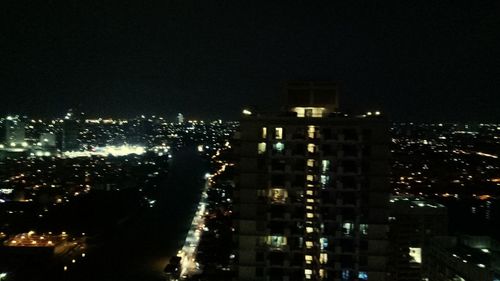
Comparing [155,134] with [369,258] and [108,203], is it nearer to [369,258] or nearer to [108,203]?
[108,203]

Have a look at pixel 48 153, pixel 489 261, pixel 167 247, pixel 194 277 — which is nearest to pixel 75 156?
pixel 48 153

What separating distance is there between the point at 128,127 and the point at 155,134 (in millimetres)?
5491

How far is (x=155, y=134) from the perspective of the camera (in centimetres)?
4378

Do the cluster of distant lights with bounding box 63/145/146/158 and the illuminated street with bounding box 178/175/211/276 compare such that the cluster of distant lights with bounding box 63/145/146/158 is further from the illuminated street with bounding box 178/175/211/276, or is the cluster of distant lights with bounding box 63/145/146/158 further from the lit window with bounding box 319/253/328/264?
the lit window with bounding box 319/253/328/264

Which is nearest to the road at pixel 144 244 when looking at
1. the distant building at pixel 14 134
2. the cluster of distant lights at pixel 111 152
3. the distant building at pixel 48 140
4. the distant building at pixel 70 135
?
the cluster of distant lights at pixel 111 152

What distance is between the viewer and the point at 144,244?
37.1 ft

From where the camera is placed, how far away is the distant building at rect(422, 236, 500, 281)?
18.1 feet

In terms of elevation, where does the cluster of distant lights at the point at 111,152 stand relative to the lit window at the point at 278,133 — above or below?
above

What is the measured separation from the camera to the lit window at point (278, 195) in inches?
137

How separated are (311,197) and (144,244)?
8.63 m

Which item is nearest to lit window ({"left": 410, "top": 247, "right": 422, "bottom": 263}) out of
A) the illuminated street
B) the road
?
the illuminated street

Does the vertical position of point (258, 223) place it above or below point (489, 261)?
above

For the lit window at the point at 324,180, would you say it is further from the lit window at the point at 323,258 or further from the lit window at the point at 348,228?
the lit window at the point at 323,258

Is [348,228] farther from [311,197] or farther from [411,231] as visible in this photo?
[411,231]
